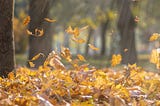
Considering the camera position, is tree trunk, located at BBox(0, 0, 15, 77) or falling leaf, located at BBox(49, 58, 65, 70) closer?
falling leaf, located at BBox(49, 58, 65, 70)

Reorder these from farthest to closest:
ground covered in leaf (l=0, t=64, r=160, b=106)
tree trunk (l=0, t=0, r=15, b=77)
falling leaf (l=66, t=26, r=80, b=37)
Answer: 1. tree trunk (l=0, t=0, r=15, b=77)
2. falling leaf (l=66, t=26, r=80, b=37)
3. ground covered in leaf (l=0, t=64, r=160, b=106)

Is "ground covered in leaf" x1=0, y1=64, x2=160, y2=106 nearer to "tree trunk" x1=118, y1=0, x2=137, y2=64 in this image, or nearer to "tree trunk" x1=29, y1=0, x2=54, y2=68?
"tree trunk" x1=29, y1=0, x2=54, y2=68

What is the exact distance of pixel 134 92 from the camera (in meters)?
4.49

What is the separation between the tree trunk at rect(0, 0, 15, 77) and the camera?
197 inches

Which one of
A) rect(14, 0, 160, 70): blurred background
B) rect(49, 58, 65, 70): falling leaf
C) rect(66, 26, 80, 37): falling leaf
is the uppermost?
rect(66, 26, 80, 37): falling leaf

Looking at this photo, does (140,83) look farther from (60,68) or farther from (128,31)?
(128,31)

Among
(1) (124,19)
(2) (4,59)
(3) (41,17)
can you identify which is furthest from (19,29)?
(2) (4,59)

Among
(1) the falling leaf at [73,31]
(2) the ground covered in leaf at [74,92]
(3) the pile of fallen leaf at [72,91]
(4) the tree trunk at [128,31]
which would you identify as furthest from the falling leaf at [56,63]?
(4) the tree trunk at [128,31]

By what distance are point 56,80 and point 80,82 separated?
35 centimetres

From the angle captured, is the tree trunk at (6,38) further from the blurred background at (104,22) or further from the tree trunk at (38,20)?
the blurred background at (104,22)

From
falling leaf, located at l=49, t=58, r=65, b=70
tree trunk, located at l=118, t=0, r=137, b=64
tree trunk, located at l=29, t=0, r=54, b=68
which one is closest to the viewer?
falling leaf, located at l=49, t=58, r=65, b=70

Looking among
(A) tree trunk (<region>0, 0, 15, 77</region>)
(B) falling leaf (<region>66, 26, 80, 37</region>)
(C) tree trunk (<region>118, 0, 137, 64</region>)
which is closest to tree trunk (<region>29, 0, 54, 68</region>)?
(A) tree trunk (<region>0, 0, 15, 77</region>)

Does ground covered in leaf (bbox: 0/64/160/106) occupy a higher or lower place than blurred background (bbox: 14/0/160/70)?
higher

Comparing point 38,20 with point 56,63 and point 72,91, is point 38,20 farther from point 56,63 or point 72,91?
point 72,91
